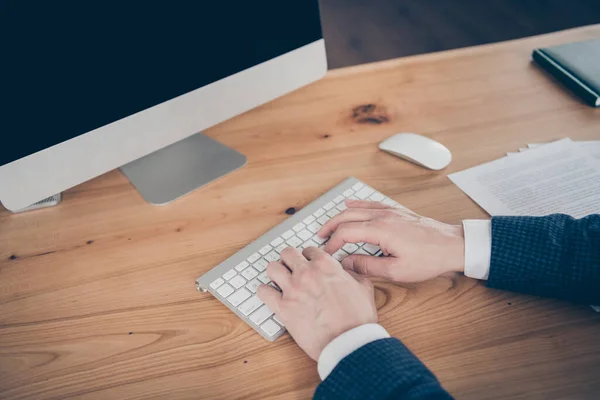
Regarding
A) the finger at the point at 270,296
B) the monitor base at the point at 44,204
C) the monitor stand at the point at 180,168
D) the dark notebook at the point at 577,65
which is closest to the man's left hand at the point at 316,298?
the finger at the point at 270,296

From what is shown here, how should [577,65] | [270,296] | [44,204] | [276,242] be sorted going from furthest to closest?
[577,65]
[44,204]
[276,242]
[270,296]

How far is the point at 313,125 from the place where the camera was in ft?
3.52

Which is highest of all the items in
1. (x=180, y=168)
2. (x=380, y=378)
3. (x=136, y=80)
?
(x=136, y=80)

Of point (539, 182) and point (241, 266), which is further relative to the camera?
point (539, 182)

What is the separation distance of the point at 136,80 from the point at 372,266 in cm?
44

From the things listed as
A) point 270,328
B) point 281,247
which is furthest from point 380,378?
point 281,247

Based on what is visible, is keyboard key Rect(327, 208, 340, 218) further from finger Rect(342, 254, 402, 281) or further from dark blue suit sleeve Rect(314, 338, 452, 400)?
dark blue suit sleeve Rect(314, 338, 452, 400)

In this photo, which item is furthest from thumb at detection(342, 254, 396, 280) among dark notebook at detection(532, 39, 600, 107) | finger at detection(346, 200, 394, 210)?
dark notebook at detection(532, 39, 600, 107)

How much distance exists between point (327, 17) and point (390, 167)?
8.15ft

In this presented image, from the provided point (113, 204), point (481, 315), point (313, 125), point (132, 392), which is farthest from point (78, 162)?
point (481, 315)

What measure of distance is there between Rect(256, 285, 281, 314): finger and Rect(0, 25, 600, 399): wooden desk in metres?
0.04

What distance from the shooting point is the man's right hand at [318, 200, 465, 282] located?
0.73 metres

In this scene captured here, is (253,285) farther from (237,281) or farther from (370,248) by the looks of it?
(370,248)

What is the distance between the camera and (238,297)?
2.35 feet
